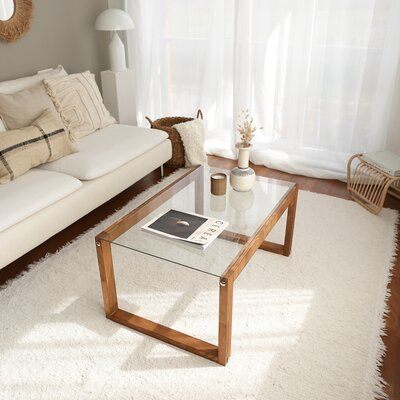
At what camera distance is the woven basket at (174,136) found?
3.63m

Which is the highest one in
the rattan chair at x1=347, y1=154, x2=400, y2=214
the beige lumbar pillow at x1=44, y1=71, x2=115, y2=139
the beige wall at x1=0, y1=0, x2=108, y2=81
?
the beige wall at x1=0, y1=0, x2=108, y2=81

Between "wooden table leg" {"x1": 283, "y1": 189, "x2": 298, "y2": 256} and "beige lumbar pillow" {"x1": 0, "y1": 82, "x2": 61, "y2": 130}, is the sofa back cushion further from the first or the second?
"wooden table leg" {"x1": 283, "y1": 189, "x2": 298, "y2": 256}

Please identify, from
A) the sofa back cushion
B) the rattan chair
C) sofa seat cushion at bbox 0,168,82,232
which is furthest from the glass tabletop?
the sofa back cushion

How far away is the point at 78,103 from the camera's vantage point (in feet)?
10.5

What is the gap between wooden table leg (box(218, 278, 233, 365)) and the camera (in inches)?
68.2

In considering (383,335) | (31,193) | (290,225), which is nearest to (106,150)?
(31,193)

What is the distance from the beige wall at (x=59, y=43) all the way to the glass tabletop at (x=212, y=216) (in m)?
1.73

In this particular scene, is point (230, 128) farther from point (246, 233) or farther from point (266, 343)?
point (266, 343)

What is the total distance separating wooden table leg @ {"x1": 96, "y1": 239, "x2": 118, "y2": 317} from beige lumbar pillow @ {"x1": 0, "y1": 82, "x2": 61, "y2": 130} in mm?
1240

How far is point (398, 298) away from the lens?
2.22m

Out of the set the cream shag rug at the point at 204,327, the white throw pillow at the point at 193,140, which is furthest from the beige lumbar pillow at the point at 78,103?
the cream shag rug at the point at 204,327

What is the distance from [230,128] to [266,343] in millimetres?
2431

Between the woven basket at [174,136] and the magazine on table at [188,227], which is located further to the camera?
the woven basket at [174,136]

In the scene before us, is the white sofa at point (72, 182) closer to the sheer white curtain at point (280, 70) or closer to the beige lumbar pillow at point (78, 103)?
the beige lumbar pillow at point (78, 103)
